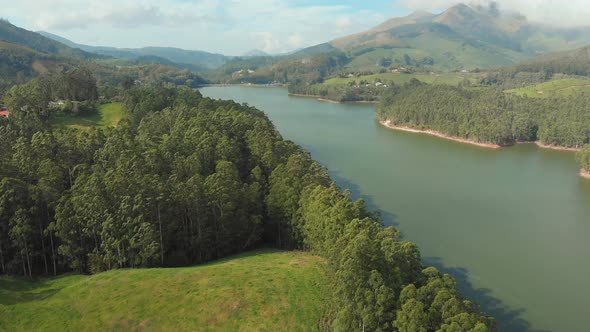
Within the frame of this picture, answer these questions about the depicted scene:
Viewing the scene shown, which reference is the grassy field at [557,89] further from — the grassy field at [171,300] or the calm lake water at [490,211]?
the grassy field at [171,300]

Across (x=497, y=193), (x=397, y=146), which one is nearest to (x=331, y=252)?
(x=497, y=193)

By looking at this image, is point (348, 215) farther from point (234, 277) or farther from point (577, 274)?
point (577, 274)

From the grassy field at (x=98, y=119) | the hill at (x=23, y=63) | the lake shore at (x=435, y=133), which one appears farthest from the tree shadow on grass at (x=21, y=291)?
the hill at (x=23, y=63)

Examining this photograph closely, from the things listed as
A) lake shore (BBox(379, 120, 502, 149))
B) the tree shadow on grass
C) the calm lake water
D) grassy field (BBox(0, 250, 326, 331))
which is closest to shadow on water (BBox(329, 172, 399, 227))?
the calm lake water

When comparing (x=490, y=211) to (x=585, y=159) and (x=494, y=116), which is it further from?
(x=494, y=116)

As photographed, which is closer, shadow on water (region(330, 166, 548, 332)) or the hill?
shadow on water (region(330, 166, 548, 332))

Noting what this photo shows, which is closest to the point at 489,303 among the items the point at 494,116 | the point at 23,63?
the point at 494,116

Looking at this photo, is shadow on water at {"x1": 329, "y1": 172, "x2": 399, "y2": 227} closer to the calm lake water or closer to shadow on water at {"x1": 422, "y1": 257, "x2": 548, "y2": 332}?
the calm lake water
